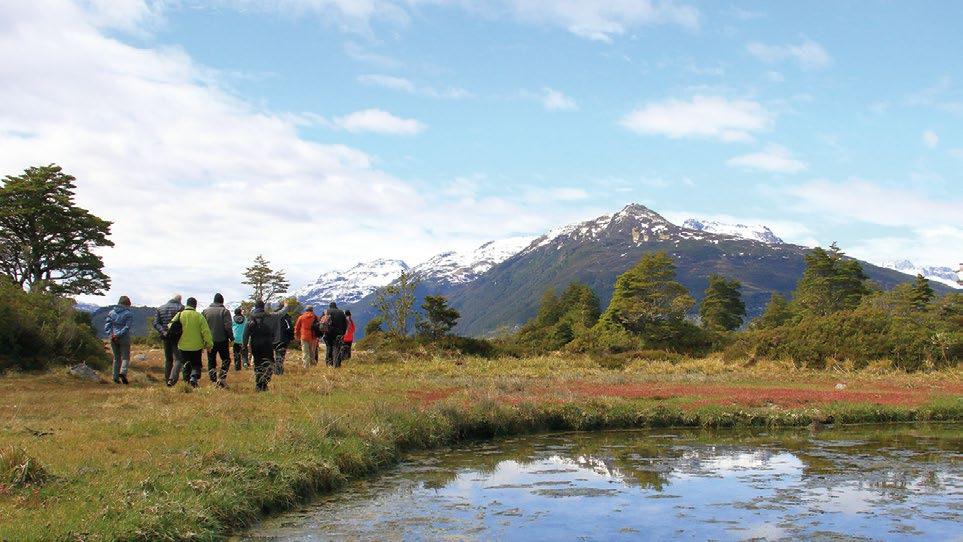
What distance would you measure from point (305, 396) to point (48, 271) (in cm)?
4039

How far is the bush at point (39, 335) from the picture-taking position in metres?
25.1

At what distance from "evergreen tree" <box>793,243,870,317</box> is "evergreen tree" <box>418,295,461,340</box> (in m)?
53.8

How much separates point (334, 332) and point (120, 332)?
9.46 metres

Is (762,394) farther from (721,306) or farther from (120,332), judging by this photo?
(721,306)

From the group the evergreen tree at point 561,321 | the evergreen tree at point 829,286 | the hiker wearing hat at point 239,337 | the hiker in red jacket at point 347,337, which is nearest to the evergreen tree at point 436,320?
the evergreen tree at point 561,321

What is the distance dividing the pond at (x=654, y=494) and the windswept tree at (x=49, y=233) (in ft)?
135

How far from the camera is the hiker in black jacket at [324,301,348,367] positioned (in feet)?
97.5

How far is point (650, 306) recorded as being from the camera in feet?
211

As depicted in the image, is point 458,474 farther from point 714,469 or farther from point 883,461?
point 883,461

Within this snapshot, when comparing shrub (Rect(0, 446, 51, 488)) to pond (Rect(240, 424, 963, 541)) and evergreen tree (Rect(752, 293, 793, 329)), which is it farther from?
evergreen tree (Rect(752, 293, 793, 329))

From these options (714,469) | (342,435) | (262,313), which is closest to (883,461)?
(714,469)

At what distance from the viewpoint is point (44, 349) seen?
2647 centimetres

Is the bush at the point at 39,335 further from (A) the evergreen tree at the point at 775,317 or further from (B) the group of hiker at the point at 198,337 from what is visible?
(A) the evergreen tree at the point at 775,317

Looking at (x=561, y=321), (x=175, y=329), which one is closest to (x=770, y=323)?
(x=561, y=321)
